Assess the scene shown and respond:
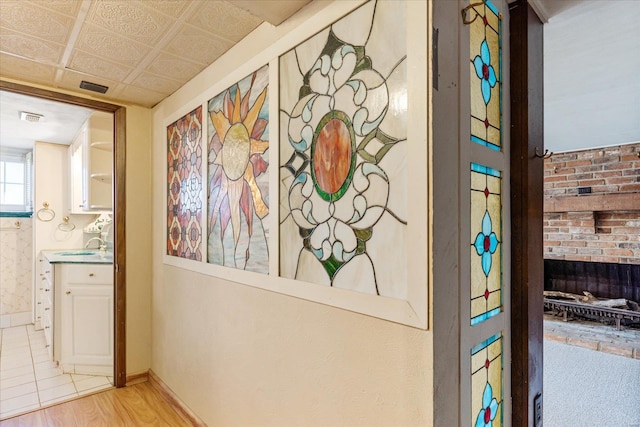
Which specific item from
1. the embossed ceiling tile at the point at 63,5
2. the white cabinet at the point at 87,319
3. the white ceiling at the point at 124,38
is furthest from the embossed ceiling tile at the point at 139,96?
the white cabinet at the point at 87,319

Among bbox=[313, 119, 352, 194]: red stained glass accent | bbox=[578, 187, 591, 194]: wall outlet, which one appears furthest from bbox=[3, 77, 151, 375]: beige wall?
bbox=[578, 187, 591, 194]: wall outlet

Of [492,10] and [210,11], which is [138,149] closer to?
[210,11]

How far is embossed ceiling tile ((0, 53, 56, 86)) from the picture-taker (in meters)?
1.83

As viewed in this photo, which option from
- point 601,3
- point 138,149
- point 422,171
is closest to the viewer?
point 422,171

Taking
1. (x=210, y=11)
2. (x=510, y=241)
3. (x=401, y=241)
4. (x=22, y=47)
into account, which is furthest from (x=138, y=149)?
(x=510, y=241)

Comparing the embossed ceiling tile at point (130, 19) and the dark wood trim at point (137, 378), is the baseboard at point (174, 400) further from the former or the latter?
the embossed ceiling tile at point (130, 19)

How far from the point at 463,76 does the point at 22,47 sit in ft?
6.77

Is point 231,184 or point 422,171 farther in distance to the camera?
point 231,184

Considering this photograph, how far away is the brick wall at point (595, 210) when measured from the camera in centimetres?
399

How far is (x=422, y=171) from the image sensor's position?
879 mm

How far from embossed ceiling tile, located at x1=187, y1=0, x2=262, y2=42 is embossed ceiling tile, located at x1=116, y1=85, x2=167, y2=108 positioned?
0.99m

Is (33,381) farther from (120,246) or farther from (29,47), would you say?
(29,47)

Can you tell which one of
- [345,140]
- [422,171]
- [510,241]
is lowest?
[510,241]

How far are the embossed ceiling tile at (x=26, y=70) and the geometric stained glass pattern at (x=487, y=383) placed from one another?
2.53 metres
